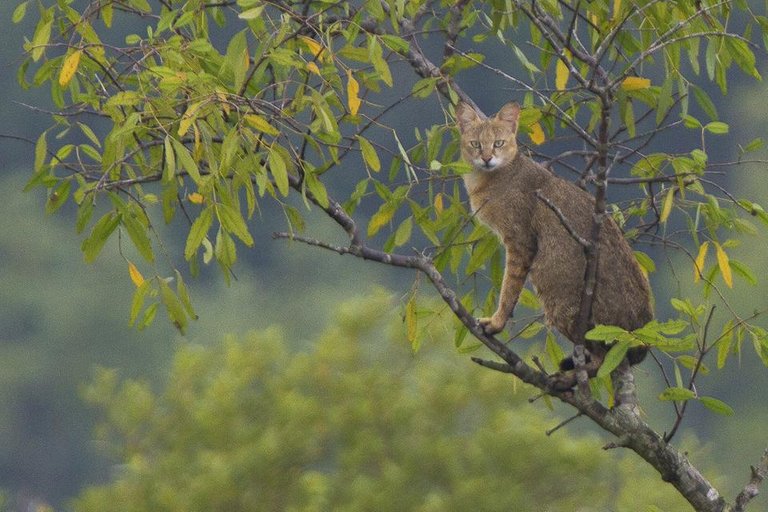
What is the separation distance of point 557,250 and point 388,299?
41.6ft

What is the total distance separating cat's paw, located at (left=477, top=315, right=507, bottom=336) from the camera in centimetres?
799

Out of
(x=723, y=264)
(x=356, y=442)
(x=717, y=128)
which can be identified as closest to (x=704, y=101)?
(x=717, y=128)

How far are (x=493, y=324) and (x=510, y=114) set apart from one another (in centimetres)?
109

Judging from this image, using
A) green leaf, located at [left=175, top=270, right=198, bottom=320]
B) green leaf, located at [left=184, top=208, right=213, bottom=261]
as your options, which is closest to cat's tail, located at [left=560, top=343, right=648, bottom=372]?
green leaf, located at [left=175, top=270, right=198, bottom=320]

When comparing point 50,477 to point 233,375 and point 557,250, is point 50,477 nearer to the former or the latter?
point 233,375

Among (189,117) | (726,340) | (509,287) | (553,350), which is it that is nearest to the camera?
(189,117)

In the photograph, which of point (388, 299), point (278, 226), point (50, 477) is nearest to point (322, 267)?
point (278, 226)

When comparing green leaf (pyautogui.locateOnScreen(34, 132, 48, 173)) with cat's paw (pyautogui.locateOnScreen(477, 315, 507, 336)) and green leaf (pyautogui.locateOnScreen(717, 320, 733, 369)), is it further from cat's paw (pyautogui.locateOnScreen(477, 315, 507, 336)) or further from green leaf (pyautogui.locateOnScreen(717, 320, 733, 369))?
green leaf (pyautogui.locateOnScreen(717, 320, 733, 369))

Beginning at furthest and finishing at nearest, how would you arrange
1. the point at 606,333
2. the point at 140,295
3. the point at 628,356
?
the point at 628,356, the point at 140,295, the point at 606,333

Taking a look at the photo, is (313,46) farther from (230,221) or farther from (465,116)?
(465,116)

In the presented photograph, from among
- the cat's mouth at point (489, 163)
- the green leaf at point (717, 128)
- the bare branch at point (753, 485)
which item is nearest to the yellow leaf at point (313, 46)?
the green leaf at point (717, 128)

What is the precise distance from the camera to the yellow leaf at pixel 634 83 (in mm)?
6582

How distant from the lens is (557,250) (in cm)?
779

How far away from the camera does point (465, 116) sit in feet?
27.1
